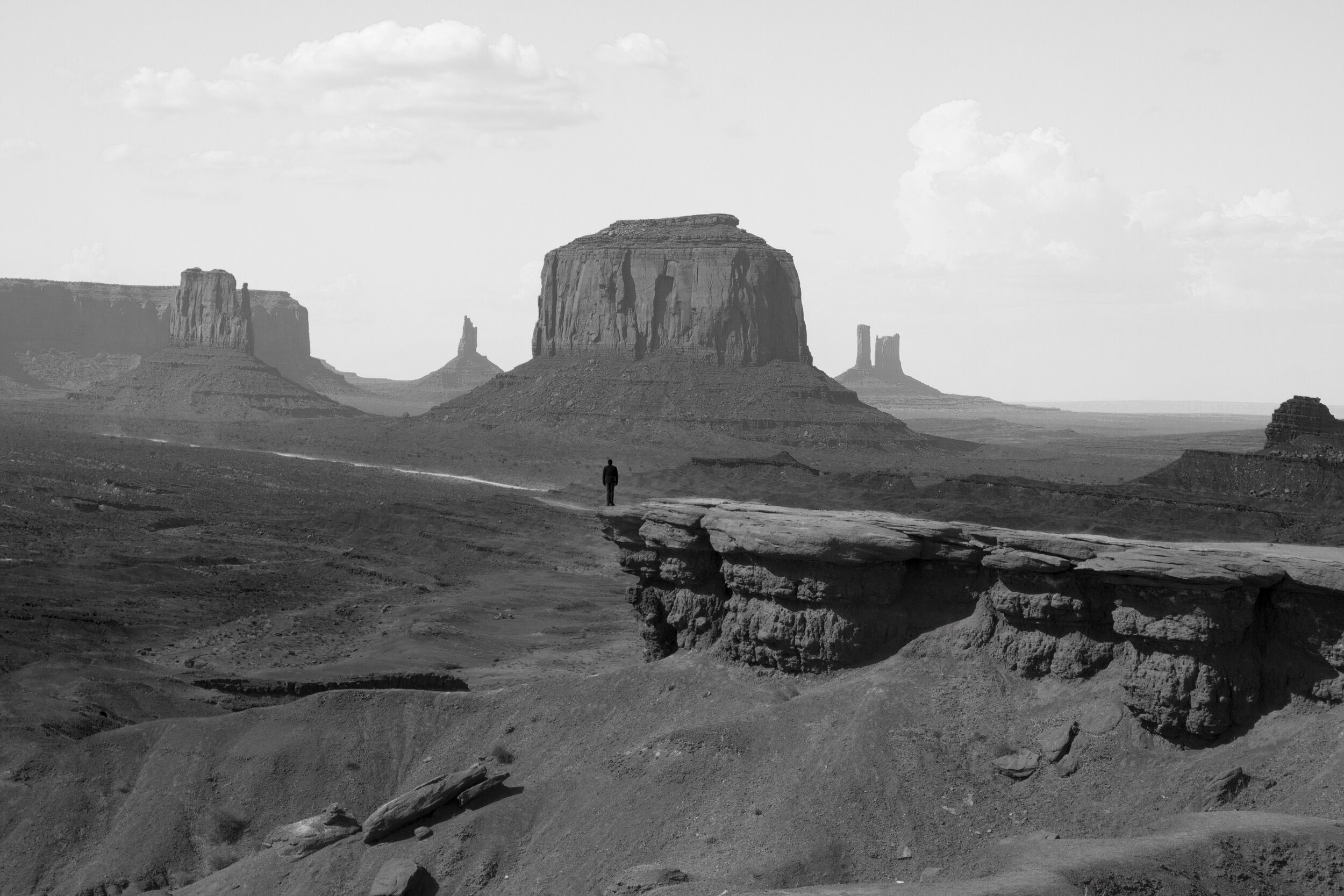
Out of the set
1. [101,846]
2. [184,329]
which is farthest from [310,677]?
[184,329]

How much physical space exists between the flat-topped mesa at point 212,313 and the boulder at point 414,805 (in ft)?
539

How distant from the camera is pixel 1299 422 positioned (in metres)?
73.9

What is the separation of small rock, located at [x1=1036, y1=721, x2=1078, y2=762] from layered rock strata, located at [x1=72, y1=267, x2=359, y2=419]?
141 meters

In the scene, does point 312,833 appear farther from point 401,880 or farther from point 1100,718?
point 1100,718

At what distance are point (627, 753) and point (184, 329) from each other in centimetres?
17066

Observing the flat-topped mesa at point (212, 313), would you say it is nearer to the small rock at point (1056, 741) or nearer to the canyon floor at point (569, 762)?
the canyon floor at point (569, 762)

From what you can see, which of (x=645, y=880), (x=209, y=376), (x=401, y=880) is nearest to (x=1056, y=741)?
(x=645, y=880)

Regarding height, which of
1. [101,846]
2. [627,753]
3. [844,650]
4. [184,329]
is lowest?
[101,846]

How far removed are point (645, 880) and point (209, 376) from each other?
158 metres

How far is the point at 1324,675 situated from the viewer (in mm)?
18922

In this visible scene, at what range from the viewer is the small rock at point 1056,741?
65.7 ft

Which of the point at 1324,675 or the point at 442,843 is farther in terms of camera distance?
the point at 442,843

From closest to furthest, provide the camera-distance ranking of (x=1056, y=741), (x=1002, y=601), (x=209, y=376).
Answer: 1. (x=1056, y=741)
2. (x=1002, y=601)
3. (x=209, y=376)

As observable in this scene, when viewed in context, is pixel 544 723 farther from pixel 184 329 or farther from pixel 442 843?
pixel 184 329
